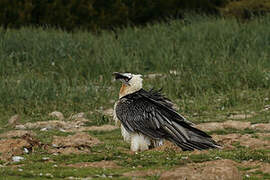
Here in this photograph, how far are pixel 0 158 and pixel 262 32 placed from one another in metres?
11.2

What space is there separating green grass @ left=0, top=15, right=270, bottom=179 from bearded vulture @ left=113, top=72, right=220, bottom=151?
0.25 meters

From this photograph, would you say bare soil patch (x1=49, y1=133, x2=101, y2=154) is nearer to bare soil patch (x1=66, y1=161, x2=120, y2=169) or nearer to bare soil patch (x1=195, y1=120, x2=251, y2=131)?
bare soil patch (x1=66, y1=161, x2=120, y2=169)

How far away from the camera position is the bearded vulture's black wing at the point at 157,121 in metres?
7.96

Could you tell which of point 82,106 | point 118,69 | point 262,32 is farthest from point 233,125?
point 262,32

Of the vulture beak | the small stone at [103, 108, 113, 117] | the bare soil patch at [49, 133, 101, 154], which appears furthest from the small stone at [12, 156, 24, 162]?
the small stone at [103, 108, 113, 117]

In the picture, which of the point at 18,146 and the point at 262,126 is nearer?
the point at 18,146

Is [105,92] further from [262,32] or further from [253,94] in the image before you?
[262,32]

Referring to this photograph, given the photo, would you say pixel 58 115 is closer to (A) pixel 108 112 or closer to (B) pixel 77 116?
(B) pixel 77 116

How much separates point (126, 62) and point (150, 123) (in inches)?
314

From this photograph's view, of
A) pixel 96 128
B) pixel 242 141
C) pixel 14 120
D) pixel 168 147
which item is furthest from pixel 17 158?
pixel 14 120

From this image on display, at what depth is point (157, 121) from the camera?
26.8 feet

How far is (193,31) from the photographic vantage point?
17.8 metres

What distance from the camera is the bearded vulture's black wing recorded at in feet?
26.1

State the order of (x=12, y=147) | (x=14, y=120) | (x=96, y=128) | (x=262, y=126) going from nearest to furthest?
(x=12, y=147) < (x=262, y=126) < (x=96, y=128) < (x=14, y=120)
